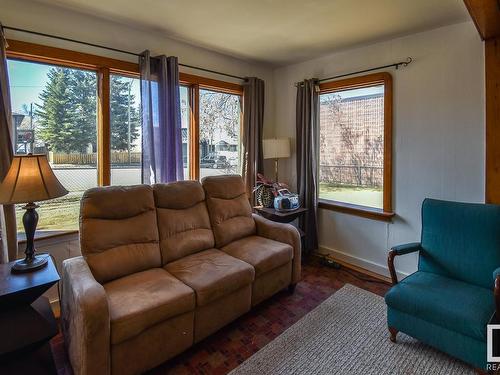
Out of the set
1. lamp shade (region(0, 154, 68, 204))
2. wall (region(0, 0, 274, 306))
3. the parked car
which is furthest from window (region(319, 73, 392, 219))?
lamp shade (region(0, 154, 68, 204))

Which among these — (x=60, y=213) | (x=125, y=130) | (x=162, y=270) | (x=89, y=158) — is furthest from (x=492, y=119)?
(x=60, y=213)

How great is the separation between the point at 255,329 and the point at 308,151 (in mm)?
2189

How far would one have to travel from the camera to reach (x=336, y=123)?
11.4 ft

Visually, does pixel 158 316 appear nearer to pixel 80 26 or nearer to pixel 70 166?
pixel 70 166

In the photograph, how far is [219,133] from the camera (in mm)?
3574

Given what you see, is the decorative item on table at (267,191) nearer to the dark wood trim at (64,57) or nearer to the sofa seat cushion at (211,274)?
the sofa seat cushion at (211,274)

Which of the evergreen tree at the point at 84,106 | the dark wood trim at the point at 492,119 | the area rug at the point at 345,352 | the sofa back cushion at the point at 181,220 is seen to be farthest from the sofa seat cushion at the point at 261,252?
the dark wood trim at the point at 492,119

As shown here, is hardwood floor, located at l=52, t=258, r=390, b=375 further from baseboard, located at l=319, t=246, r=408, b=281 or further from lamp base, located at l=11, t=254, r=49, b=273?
lamp base, located at l=11, t=254, r=49, b=273

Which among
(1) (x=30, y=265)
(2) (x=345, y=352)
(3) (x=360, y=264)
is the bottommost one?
(2) (x=345, y=352)

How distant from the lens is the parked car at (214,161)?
11.2ft

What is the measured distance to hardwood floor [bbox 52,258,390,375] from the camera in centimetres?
183

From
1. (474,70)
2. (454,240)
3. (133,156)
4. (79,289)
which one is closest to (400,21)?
(474,70)

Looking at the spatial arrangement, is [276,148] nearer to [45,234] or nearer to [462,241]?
[462,241]

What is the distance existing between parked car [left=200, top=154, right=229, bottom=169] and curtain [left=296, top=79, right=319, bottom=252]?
100cm
